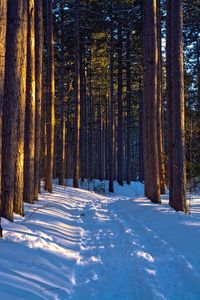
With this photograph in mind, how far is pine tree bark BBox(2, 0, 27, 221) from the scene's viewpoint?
8.27m

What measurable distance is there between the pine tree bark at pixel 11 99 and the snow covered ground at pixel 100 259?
73 cm

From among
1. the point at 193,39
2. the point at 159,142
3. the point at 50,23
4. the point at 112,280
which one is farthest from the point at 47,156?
the point at 193,39

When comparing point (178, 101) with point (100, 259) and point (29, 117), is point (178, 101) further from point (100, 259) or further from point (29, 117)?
point (100, 259)

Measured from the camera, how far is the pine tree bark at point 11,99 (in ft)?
27.1

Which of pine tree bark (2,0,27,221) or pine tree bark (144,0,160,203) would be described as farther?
pine tree bark (144,0,160,203)

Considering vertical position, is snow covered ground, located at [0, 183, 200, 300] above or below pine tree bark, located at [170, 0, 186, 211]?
below

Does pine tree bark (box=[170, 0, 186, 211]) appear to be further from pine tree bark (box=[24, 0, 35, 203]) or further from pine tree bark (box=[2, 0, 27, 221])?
pine tree bark (box=[2, 0, 27, 221])

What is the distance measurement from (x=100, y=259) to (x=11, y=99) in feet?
13.5

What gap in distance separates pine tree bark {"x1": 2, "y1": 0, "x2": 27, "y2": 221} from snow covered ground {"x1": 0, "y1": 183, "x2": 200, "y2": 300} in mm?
729

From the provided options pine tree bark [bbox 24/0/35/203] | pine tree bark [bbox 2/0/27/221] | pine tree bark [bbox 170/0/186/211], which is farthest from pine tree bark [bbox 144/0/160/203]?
pine tree bark [bbox 2/0/27/221]

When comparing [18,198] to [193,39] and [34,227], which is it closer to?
[34,227]

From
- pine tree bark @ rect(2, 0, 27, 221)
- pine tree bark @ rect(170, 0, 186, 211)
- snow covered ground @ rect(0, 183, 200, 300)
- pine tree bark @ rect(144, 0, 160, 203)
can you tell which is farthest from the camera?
pine tree bark @ rect(144, 0, 160, 203)

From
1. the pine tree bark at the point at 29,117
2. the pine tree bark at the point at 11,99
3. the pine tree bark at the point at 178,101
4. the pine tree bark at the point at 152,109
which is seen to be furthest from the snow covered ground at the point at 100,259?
the pine tree bark at the point at 152,109

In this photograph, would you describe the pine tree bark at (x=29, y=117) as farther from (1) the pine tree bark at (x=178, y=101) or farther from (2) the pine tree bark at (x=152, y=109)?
(2) the pine tree bark at (x=152, y=109)
